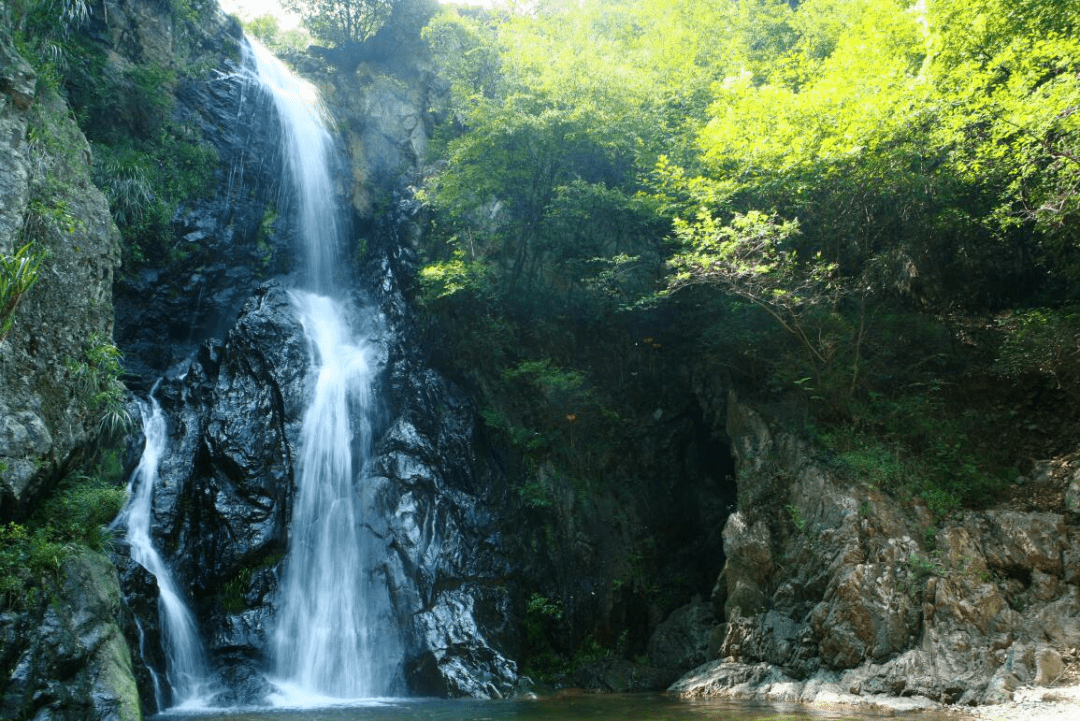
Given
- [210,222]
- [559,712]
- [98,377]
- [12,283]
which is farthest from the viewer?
[210,222]

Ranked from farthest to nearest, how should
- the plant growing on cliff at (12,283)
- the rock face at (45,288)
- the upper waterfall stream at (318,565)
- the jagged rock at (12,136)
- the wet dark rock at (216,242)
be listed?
the wet dark rock at (216,242), the upper waterfall stream at (318,565), the jagged rock at (12,136), the rock face at (45,288), the plant growing on cliff at (12,283)

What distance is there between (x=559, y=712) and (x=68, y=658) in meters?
6.10

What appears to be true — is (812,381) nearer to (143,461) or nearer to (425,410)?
(425,410)

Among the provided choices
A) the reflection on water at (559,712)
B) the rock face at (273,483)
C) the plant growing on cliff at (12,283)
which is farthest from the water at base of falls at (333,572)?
the plant growing on cliff at (12,283)

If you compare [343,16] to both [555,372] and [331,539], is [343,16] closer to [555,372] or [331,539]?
[555,372]

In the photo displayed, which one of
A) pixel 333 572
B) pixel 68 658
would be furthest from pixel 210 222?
pixel 68 658

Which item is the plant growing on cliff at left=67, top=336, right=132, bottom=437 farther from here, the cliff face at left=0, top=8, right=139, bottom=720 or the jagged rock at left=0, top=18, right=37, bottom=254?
the jagged rock at left=0, top=18, right=37, bottom=254

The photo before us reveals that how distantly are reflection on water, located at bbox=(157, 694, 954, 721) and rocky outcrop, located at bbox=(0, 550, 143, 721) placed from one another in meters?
2.73

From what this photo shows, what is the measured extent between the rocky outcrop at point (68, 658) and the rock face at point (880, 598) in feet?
27.1

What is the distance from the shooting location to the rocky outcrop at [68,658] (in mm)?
6527

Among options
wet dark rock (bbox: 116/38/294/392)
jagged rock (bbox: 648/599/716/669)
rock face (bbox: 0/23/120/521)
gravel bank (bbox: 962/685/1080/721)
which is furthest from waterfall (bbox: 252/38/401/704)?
gravel bank (bbox: 962/685/1080/721)

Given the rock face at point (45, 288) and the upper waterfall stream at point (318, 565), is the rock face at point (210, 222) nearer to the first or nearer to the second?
the upper waterfall stream at point (318, 565)

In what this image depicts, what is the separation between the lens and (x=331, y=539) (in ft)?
44.7

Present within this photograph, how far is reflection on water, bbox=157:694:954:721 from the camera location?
27.7 ft
